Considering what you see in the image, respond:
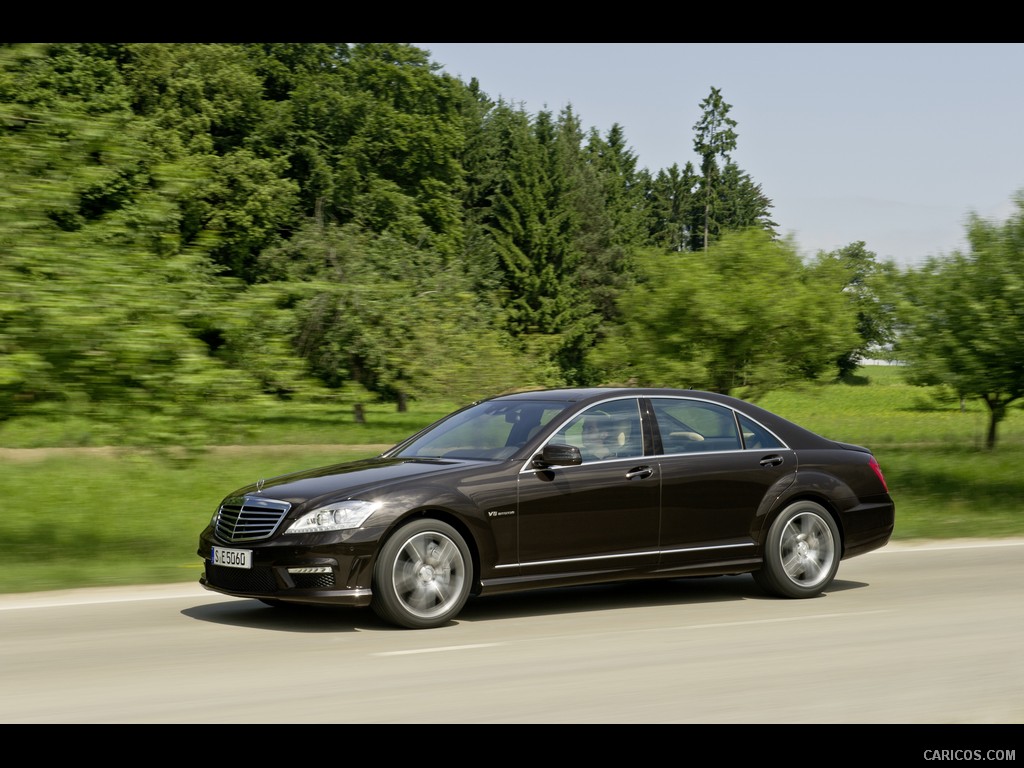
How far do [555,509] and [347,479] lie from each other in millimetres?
1463

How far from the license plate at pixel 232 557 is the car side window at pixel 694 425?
126 inches

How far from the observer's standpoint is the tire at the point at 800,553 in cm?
1019

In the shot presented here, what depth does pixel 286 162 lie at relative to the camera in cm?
5681

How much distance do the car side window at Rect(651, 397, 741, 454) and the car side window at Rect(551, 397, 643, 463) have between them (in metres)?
0.22

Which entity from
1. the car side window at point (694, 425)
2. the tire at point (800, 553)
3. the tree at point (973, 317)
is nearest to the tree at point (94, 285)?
the car side window at point (694, 425)

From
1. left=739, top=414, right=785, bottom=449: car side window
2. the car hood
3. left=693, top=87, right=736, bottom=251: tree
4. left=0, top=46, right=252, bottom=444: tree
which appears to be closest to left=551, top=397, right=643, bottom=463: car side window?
the car hood

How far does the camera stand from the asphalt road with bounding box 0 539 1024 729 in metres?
6.30

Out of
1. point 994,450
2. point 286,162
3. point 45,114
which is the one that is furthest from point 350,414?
point 45,114

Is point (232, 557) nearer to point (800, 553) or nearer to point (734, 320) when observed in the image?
point (800, 553)

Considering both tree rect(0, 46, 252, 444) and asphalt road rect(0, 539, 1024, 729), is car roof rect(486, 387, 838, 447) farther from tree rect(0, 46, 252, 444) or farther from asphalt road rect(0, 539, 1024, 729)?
tree rect(0, 46, 252, 444)

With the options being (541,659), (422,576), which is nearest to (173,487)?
(422,576)

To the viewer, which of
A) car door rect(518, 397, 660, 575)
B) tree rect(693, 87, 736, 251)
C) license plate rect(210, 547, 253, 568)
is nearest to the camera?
license plate rect(210, 547, 253, 568)

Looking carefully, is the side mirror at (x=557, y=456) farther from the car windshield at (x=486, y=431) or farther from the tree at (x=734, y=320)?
the tree at (x=734, y=320)
